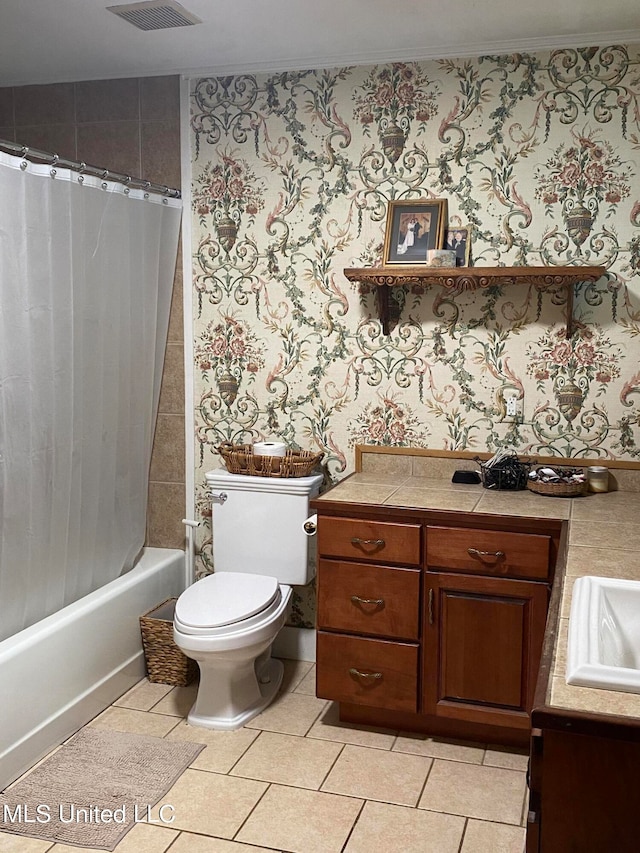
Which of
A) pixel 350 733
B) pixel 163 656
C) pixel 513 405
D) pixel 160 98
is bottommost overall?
pixel 350 733

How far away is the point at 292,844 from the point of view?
2.30m

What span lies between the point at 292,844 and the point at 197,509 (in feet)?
5.41

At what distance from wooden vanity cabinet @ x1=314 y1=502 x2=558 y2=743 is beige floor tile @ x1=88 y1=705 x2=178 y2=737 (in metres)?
0.58

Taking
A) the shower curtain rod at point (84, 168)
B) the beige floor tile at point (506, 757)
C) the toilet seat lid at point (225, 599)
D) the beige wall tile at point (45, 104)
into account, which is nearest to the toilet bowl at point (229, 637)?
the toilet seat lid at point (225, 599)

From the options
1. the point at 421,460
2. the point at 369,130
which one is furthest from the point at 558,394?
the point at 369,130

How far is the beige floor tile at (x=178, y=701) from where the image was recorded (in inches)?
122

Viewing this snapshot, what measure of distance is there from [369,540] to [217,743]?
88 centimetres

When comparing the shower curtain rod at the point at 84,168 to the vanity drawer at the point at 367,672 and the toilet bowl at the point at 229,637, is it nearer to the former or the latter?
the toilet bowl at the point at 229,637

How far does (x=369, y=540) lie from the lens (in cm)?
286

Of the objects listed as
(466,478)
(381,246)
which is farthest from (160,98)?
(466,478)

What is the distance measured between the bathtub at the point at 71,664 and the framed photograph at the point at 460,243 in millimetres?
1765

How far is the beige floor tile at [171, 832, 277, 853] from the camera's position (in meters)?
2.27

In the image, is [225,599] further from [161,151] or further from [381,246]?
[161,151]

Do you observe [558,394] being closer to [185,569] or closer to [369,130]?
[369,130]
